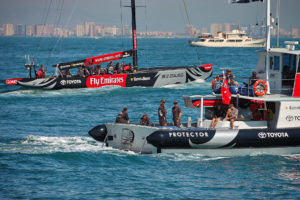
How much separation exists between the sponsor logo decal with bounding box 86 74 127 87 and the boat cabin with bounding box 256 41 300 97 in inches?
780

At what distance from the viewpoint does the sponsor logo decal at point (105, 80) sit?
130 feet

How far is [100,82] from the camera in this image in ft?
131

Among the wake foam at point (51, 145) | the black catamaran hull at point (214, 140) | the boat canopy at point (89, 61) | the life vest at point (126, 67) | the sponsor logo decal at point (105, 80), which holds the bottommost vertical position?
the wake foam at point (51, 145)

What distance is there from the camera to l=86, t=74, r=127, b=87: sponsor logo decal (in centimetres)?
3975

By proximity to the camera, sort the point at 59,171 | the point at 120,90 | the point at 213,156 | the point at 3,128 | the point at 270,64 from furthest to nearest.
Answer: the point at 120,90 < the point at 3,128 < the point at 270,64 < the point at 213,156 < the point at 59,171

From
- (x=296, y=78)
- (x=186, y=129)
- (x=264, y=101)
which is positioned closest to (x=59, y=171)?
(x=186, y=129)

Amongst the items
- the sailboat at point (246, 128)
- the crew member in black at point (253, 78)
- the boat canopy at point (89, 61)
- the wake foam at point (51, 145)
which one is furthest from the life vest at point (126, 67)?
the crew member in black at point (253, 78)

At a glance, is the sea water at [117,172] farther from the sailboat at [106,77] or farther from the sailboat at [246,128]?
the sailboat at [106,77]

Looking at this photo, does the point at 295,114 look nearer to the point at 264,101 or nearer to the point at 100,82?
the point at 264,101

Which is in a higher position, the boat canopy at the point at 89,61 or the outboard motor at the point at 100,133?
the boat canopy at the point at 89,61

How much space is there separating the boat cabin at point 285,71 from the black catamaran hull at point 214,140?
6.55 feet

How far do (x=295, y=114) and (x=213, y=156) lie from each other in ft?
11.4

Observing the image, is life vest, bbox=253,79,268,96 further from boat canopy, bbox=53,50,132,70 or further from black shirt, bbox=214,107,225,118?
boat canopy, bbox=53,50,132,70

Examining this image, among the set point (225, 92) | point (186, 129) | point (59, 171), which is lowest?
point (59, 171)
